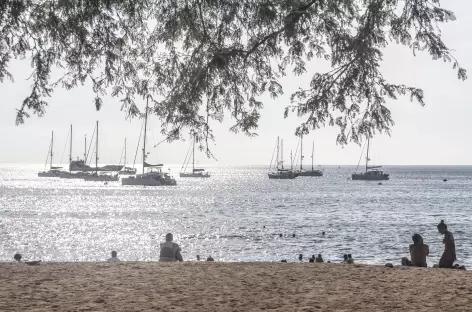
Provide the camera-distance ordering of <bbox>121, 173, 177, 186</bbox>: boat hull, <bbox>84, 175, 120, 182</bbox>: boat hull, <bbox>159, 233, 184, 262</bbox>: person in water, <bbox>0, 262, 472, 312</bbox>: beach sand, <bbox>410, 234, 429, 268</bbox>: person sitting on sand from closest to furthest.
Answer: <bbox>0, 262, 472, 312</bbox>: beach sand < <bbox>159, 233, 184, 262</bbox>: person in water < <bbox>410, 234, 429, 268</bbox>: person sitting on sand < <bbox>121, 173, 177, 186</bbox>: boat hull < <bbox>84, 175, 120, 182</bbox>: boat hull

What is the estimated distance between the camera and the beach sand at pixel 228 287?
31.3ft

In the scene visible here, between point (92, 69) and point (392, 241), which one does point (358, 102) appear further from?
point (392, 241)

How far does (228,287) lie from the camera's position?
1088 centimetres

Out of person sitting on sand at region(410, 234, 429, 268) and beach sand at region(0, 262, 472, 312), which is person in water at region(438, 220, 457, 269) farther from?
beach sand at region(0, 262, 472, 312)

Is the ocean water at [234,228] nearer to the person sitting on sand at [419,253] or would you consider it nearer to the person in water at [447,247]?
the person in water at [447,247]

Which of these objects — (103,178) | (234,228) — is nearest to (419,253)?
(234,228)

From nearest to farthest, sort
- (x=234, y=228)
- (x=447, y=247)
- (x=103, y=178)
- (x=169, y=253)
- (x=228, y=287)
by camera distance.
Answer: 1. (x=228, y=287)
2. (x=169, y=253)
3. (x=447, y=247)
4. (x=234, y=228)
5. (x=103, y=178)

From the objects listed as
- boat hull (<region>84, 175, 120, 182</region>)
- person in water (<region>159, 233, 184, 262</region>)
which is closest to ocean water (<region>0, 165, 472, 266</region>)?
person in water (<region>159, 233, 184, 262</region>)

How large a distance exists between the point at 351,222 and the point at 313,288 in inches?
2604

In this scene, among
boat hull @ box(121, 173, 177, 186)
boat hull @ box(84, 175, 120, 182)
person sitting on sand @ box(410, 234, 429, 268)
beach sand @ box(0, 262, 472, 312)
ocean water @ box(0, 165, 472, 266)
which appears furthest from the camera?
boat hull @ box(84, 175, 120, 182)

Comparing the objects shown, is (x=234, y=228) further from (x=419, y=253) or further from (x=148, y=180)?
(x=148, y=180)

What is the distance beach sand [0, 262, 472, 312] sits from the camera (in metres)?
9.54

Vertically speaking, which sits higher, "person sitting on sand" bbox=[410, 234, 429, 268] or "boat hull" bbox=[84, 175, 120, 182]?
"person sitting on sand" bbox=[410, 234, 429, 268]

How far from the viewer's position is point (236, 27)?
1244 cm
